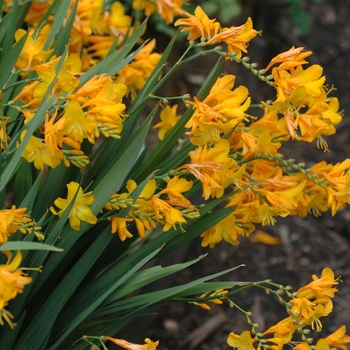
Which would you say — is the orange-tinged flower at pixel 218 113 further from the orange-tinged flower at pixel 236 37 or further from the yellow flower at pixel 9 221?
the yellow flower at pixel 9 221

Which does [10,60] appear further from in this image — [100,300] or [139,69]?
[100,300]

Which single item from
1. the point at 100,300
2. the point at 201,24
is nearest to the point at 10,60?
the point at 201,24

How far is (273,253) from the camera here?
2.92 metres

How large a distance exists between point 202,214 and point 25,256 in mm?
415

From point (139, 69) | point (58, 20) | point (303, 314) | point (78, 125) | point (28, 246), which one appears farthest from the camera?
point (139, 69)

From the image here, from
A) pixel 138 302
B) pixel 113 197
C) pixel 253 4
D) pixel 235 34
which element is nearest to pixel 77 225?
pixel 113 197

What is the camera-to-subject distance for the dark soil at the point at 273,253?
2.51 m

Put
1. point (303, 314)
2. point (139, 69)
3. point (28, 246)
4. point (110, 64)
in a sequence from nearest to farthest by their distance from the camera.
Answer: point (28, 246) → point (303, 314) → point (110, 64) → point (139, 69)

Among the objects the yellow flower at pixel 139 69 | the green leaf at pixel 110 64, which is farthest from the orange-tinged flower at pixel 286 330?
the yellow flower at pixel 139 69

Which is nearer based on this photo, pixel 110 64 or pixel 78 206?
pixel 78 206

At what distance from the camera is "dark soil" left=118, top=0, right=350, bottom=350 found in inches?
98.7

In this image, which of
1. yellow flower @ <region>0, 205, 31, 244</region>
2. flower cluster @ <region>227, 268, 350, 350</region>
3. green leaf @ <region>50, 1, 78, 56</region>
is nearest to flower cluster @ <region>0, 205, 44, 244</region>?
yellow flower @ <region>0, 205, 31, 244</region>

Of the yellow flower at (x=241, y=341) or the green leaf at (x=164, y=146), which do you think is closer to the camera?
the yellow flower at (x=241, y=341)

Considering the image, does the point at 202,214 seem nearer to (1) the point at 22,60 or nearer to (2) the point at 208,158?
(2) the point at 208,158
